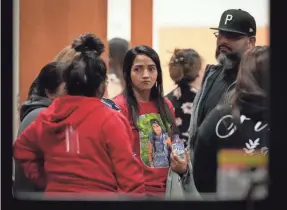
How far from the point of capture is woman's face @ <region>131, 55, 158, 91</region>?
310 cm

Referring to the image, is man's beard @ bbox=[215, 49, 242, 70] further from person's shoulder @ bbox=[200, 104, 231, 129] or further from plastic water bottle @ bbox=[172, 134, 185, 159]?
plastic water bottle @ bbox=[172, 134, 185, 159]

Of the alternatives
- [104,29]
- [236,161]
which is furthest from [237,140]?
[104,29]

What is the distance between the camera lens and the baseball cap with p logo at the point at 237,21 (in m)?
2.95

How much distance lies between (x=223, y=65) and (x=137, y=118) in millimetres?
376

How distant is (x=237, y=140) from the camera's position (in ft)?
9.54

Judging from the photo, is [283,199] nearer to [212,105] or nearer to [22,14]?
[212,105]

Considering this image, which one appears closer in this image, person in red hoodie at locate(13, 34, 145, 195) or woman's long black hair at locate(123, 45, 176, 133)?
person in red hoodie at locate(13, 34, 145, 195)

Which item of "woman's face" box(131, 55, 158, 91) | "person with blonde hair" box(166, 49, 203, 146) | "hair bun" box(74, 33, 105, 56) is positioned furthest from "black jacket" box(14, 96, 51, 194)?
"person with blonde hair" box(166, 49, 203, 146)

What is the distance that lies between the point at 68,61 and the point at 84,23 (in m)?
0.16

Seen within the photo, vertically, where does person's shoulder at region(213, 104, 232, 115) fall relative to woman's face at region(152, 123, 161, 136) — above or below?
above

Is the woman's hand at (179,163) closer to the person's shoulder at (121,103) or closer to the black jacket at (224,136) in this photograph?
the black jacket at (224,136)

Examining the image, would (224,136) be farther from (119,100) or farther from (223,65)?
(119,100)

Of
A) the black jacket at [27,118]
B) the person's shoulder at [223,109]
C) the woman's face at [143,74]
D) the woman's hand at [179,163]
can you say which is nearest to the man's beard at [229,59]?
the person's shoulder at [223,109]

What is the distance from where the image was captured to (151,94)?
3.15 meters
